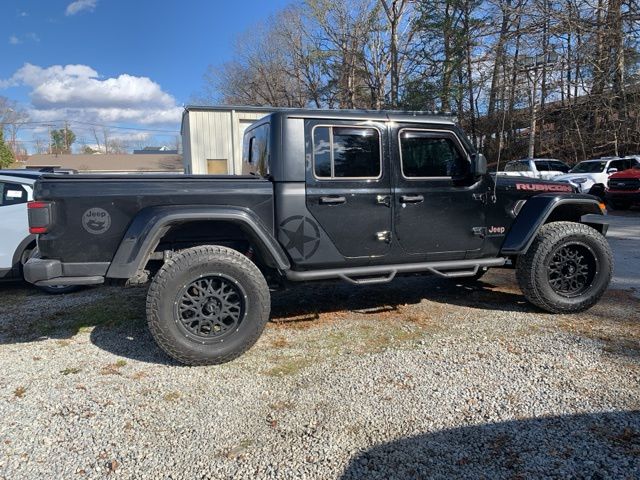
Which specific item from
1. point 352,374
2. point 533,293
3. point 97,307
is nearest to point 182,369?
point 352,374

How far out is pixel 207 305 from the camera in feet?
12.0

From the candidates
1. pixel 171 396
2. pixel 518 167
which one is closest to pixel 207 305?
pixel 171 396

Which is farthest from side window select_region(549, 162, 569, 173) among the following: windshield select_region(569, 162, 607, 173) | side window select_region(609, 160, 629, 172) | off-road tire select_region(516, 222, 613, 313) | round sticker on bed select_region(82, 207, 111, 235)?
round sticker on bed select_region(82, 207, 111, 235)

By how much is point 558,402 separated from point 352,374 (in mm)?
1372

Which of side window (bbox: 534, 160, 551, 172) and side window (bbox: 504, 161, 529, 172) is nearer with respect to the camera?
side window (bbox: 504, 161, 529, 172)

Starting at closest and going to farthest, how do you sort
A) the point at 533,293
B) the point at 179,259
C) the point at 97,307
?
the point at 179,259, the point at 533,293, the point at 97,307

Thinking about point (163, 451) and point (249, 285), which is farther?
point (249, 285)

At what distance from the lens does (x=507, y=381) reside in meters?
3.26

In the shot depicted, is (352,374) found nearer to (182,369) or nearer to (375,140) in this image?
(182,369)

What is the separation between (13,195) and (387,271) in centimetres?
488

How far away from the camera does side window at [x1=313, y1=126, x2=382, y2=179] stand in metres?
3.98

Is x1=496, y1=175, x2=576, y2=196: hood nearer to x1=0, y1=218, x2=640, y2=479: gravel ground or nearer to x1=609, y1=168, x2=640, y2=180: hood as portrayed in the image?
x1=0, y1=218, x2=640, y2=479: gravel ground

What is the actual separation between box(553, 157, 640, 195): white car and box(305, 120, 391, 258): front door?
15143 millimetres

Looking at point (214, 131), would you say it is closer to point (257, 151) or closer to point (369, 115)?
point (257, 151)
